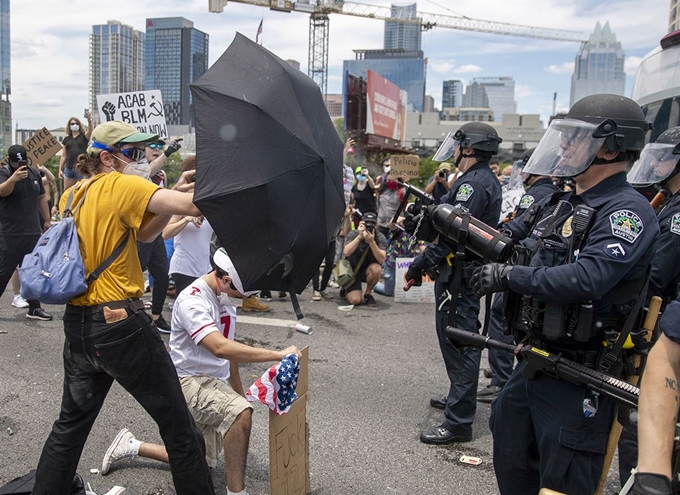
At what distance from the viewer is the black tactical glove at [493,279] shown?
257 centimetres

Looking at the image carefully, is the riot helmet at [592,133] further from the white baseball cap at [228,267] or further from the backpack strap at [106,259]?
the backpack strap at [106,259]

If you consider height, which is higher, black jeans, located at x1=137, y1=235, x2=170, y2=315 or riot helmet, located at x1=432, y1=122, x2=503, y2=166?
riot helmet, located at x1=432, y1=122, x2=503, y2=166

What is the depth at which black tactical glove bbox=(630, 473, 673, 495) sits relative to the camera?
1583 millimetres

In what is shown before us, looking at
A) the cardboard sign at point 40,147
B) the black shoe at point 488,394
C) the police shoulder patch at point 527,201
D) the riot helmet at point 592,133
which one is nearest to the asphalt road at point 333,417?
the black shoe at point 488,394

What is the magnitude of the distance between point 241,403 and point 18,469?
1.54 m

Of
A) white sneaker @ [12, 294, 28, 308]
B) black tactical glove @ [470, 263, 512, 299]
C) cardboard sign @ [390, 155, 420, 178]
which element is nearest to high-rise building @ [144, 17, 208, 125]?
A: cardboard sign @ [390, 155, 420, 178]

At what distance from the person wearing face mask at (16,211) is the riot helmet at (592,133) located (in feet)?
19.2

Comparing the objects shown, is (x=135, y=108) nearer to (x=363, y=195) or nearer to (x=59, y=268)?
(x=363, y=195)

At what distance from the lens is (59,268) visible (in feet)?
8.96

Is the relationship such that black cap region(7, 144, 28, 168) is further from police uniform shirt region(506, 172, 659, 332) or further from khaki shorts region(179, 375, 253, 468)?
police uniform shirt region(506, 172, 659, 332)

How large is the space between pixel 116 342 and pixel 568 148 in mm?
2177

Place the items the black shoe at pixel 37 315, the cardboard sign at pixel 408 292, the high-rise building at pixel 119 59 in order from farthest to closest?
1. the high-rise building at pixel 119 59
2. the cardboard sign at pixel 408 292
3. the black shoe at pixel 37 315

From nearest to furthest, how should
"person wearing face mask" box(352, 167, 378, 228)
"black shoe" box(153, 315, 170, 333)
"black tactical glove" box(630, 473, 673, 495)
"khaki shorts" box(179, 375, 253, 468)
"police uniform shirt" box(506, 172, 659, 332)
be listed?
"black tactical glove" box(630, 473, 673, 495) → "police uniform shirt" box(506, 172, 659, 332) → "khaki shorts" box(179, 375, 253, 468) → "black shoe" box(153, 315, 170, 333) → "person wearing face mask" box(352, 167, 378, 228)

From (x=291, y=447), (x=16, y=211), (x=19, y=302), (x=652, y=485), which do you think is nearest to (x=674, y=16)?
(x=19, y=302)
